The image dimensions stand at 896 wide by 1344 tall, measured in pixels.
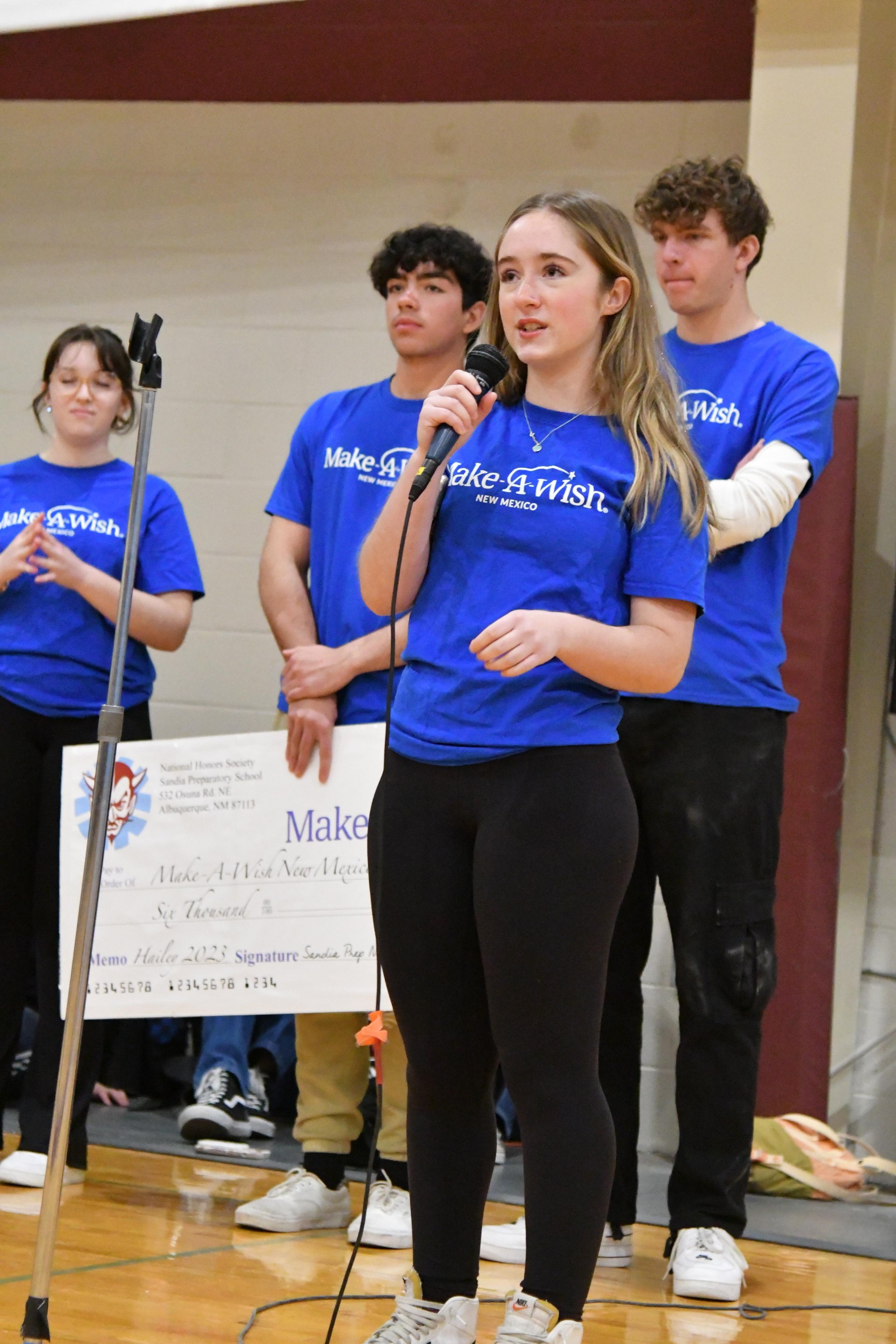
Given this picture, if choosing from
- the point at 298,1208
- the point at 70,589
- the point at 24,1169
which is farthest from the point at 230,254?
the point at 298,1208

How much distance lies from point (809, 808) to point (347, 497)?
1313 millimetres

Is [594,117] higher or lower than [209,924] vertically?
higher

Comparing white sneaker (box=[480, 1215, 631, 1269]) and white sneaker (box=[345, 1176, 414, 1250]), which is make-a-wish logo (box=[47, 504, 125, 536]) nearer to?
white sneaker (box=[345, 1176, 414, 1250])

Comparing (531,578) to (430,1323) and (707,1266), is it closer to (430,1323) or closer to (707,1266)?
(430,1323)

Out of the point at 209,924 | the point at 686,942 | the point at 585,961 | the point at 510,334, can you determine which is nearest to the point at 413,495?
the point at 510,334

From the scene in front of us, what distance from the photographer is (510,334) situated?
1.83 m

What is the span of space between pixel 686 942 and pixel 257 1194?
1009mm

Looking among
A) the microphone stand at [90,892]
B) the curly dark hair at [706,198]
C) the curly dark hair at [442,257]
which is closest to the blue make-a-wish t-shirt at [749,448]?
the curly dark hair at [706,198]

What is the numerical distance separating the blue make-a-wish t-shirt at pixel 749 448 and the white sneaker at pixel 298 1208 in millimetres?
1074

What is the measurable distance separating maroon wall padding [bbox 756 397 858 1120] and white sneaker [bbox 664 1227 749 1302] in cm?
99

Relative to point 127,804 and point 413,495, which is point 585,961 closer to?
point 413,495

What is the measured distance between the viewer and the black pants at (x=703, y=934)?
7.91ft

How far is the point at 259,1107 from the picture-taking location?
352 cm

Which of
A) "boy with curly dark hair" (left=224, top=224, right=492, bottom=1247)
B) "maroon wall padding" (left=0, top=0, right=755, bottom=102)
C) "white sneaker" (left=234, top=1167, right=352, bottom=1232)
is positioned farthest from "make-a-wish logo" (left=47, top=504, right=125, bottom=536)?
"maroon wall padding" (left=0, top=0, right=755, bottom=102)
